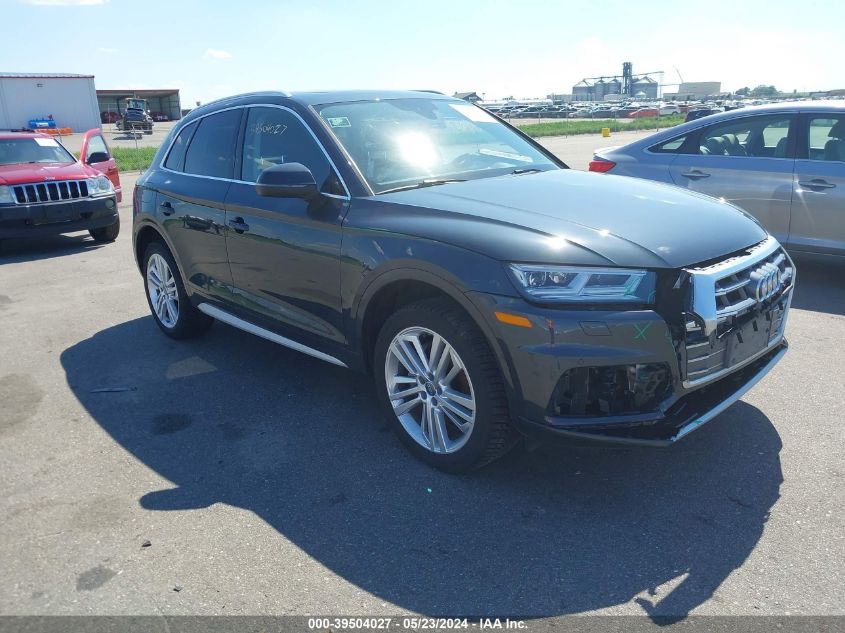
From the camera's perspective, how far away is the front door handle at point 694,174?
6928mm

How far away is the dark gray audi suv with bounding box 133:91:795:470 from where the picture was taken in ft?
9.68

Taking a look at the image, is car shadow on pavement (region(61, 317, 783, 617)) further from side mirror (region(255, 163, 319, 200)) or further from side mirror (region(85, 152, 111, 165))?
side mirror (region(85, 152, 111, 165))

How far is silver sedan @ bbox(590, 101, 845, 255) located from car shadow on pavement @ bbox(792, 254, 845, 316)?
0.33m

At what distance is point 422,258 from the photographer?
332cm

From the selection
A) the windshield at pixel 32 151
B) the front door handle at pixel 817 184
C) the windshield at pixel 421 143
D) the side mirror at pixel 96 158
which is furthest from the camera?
the side mirror at pixel 96 158

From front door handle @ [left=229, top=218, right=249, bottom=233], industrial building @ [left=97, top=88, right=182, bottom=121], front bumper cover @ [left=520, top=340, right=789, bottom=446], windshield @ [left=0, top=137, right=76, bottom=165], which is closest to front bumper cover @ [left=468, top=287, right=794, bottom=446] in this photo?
front bumper cover @ [left=520, top=340, right=789, bottom=446]

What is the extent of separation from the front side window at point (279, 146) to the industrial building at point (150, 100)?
7486 cm

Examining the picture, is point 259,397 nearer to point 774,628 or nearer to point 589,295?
point 589,295

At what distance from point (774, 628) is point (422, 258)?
6.41 feet

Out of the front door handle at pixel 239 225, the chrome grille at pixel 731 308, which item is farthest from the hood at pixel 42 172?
the chrome grille at pixel 731 308

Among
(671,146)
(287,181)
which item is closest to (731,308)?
(287,181)

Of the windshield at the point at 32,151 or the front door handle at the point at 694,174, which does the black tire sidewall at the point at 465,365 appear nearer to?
the front door handle at the point at 694,174

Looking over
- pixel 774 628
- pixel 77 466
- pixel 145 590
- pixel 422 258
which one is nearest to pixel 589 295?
pixel 422 258

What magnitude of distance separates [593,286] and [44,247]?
9576mm
